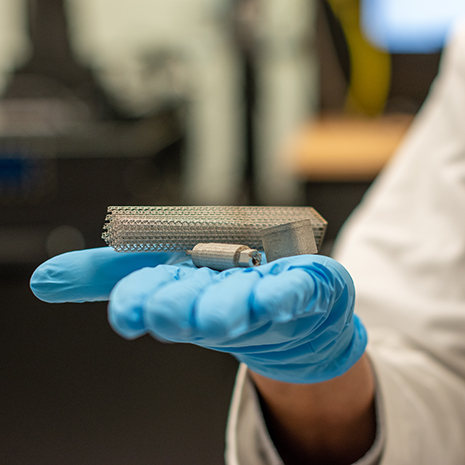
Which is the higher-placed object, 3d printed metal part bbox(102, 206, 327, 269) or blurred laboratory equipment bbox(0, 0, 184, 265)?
3d printed metal part bbox(102, 206, 327, 269)

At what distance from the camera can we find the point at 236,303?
0.24 meters

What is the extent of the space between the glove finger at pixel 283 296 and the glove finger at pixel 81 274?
12 centimetres

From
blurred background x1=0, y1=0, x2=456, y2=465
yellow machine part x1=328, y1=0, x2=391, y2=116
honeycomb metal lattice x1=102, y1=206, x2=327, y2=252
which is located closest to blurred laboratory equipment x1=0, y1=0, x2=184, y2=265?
blurred background x1=0, y1=0, x2=456, y2=465

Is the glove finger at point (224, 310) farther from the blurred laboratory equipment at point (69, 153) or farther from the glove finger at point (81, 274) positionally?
the blurred laboratory equipment at point (69, 153)

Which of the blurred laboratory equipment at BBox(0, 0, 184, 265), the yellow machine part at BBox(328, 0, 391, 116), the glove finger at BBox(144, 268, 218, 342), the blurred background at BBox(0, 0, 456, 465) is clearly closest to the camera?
the glove finger at BBox(144, 268, 218, 342)

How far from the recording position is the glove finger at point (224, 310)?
9.3 inches

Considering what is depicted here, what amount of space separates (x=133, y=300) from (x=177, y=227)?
96mm

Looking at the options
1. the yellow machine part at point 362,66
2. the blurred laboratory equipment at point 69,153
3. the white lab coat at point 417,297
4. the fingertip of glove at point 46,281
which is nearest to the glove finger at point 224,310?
the fingertip of glove at point 46,281

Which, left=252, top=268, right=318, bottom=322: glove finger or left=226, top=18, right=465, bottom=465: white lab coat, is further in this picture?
left=226, top=18, right=465, bottom=465: white lab coat

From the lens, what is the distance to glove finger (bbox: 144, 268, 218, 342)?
0.76ft

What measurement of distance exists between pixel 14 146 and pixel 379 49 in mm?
1293

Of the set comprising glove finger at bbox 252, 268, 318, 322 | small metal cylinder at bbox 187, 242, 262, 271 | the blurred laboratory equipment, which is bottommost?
the blurred laboratory equipment

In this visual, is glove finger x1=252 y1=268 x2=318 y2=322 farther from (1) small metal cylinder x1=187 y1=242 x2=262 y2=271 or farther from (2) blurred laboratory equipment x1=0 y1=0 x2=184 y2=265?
(2) blurred laboratory equipment x1=0 y1=0 x2=184 y2=265

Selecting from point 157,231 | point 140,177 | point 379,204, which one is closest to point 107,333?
point 157,231
